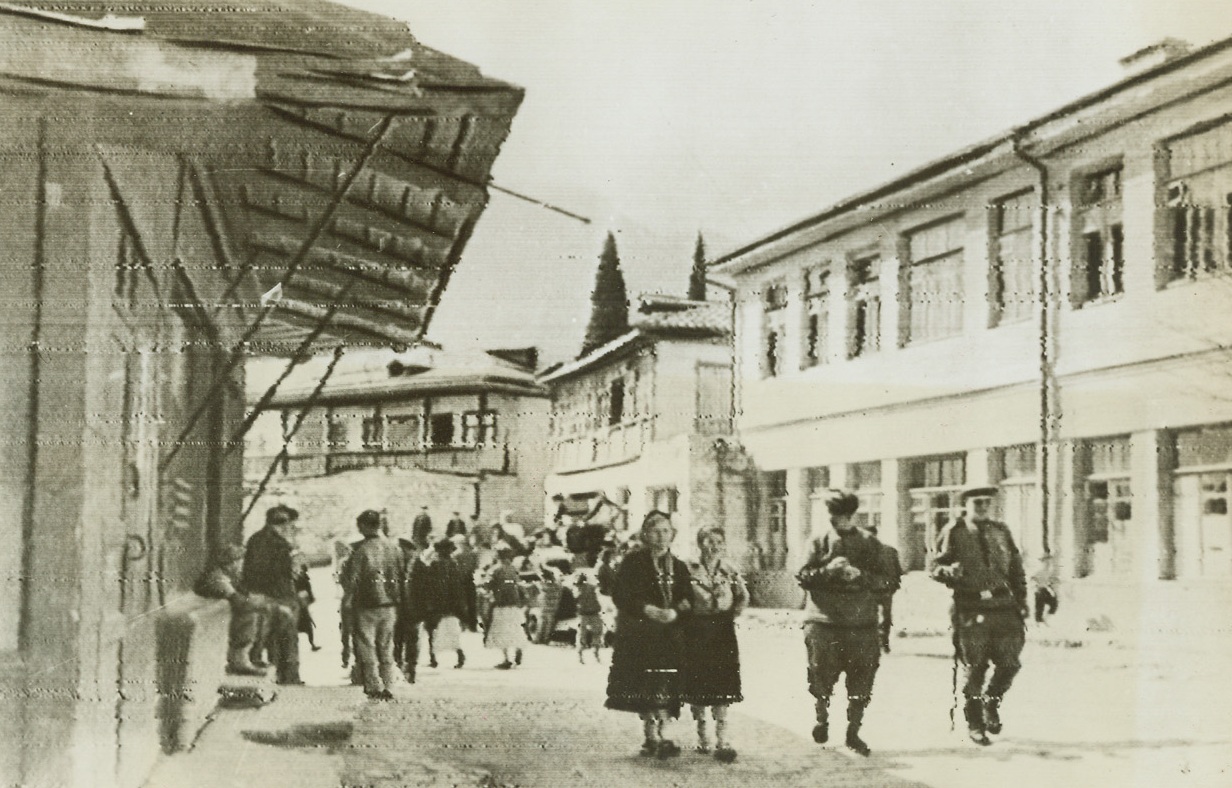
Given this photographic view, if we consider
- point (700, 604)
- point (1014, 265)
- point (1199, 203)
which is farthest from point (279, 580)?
point (1199, 203)

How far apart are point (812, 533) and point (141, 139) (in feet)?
7.58

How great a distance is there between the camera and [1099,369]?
12.5 ft

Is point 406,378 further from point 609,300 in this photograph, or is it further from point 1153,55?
point 1153,55

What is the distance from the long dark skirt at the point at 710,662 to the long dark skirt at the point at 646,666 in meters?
0.03

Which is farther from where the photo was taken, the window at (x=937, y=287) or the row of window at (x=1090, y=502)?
the window at (x=937, y=287)

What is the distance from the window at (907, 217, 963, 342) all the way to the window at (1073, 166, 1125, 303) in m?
0.36

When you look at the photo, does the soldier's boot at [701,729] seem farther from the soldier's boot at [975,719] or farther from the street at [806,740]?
the soldier's boot at [975,719]

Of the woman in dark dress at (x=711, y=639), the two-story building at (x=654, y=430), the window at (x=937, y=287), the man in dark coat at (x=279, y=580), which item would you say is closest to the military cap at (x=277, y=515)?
the man in dark coat at (x=279, y=580)

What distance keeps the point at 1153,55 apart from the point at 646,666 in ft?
8.29

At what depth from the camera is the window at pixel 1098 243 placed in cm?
387

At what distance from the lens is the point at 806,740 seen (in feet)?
12.7

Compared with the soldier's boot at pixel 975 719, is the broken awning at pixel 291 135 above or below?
above

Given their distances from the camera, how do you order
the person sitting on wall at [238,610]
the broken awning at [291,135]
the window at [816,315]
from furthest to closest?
the window at [816,315] → the person sitting on wall at [238,610] → the broken awning at [291,135]

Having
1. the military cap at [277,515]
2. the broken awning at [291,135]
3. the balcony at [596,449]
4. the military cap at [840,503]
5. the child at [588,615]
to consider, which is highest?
the broken awning at [291,135]
